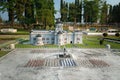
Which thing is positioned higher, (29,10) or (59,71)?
(29,10)

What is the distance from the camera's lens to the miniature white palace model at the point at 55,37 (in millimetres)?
40688

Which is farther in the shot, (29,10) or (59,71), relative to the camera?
(29,10)

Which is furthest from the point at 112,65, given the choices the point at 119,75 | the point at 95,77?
the point at 95,77

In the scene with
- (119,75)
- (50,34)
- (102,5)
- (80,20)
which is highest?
(102,5)

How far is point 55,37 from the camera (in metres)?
41.5

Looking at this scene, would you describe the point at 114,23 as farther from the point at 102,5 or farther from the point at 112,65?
the point at 112,65

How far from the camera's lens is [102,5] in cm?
9688

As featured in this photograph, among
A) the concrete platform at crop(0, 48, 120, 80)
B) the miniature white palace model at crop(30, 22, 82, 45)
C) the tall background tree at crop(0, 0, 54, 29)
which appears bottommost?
the concrete platform at crop(0, 48, 120, 80)

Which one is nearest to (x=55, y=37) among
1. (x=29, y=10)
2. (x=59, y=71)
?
(x=59, y=71)

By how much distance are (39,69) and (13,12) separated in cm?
6037

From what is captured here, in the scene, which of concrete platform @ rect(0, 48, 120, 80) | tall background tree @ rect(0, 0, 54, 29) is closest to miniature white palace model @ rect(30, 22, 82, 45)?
concrete platform @ rect(0, 48, 120, 80)

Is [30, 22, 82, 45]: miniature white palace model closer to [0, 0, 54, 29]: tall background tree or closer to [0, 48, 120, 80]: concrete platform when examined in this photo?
[0, 48, 120, 80]: concrete platform

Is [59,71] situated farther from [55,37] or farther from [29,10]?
[29,10]

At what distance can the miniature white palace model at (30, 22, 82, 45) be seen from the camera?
1602 inches
